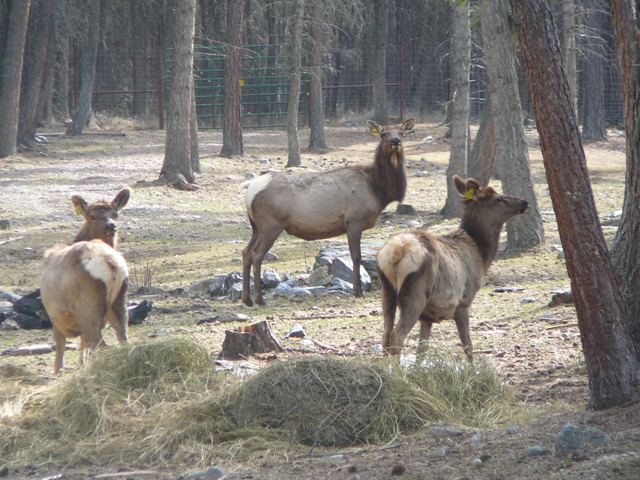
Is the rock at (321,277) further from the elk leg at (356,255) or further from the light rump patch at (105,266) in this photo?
the light rump patch at (105,266)

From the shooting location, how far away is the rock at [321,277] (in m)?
11.9

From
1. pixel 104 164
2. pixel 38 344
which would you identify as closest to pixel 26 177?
pixel 104 164

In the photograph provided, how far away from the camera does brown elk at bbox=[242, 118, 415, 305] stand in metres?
11.8

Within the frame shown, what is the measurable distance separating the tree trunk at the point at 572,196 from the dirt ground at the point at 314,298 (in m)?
0.36

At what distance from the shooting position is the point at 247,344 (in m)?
7.92

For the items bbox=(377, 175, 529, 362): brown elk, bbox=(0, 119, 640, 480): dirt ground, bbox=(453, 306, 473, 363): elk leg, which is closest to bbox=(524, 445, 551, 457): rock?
bbox=(0, 119, 640, 480): dirt ground

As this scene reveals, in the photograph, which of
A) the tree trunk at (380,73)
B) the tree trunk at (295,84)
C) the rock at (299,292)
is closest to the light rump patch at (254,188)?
the rock at (299,292)

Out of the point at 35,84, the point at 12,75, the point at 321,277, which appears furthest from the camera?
the point at 35,84

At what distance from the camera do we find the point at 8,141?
914 inches

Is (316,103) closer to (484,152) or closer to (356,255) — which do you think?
(484,152)

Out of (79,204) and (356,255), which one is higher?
(79,204)

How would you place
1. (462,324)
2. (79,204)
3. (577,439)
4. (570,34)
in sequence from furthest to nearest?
(570,34), (79,204), (462,324), (577,439)

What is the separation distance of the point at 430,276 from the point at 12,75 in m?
18.4

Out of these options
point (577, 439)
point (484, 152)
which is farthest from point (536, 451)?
point (484, 152)
